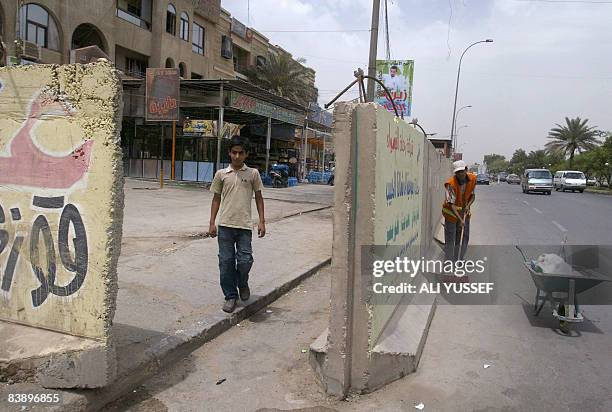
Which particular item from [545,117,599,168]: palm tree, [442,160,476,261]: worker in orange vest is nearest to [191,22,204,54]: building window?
[442,160,476,261]: worker in orange vest

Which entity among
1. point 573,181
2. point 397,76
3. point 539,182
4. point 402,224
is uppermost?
point 397,76

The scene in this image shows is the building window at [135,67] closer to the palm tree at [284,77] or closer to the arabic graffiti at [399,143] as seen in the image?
the palm tree at [284,77]

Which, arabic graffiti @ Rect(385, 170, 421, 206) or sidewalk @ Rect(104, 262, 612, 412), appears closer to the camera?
sidewalk @ Rect(104, 262, 612, 412)

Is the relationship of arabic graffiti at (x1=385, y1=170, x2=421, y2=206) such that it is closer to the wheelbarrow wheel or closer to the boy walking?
the boy walking

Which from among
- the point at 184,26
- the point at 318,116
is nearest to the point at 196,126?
the point at 184,26

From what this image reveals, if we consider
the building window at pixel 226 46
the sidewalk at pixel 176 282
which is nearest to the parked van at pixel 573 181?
the building window at pixel 226 46

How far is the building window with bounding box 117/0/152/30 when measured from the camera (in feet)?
88.3

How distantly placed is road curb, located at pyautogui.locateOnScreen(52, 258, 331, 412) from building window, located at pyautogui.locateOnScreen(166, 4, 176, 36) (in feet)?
91.8

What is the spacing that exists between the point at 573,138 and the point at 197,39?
52.8 metres

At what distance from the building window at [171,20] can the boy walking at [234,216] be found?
27917 mm

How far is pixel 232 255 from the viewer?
197 inches

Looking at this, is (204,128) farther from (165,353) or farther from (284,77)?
(165,353)

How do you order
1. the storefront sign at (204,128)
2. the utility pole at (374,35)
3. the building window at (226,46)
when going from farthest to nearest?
the building window at (226,46) → the storefront sign at (204,128) → the utility pole at (374,35)

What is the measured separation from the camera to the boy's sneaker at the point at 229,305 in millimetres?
5000
